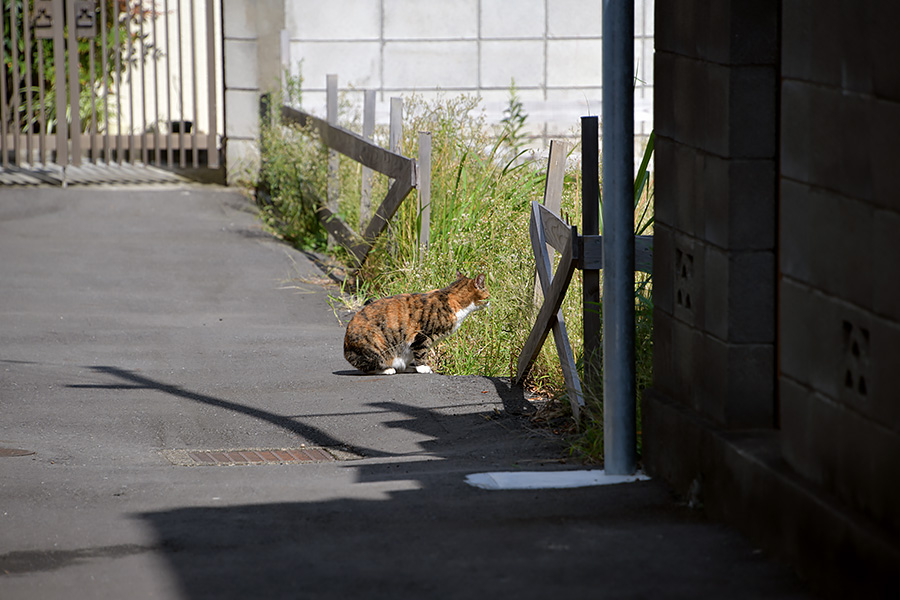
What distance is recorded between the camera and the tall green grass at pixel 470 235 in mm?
6352

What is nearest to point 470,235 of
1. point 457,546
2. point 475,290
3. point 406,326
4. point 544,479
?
point 475,290

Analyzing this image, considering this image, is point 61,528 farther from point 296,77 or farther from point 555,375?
point 296,77

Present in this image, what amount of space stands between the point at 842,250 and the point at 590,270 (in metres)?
2.37

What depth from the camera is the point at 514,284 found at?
700cm

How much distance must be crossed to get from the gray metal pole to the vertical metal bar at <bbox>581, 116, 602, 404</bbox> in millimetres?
758

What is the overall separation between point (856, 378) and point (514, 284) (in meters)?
4.17

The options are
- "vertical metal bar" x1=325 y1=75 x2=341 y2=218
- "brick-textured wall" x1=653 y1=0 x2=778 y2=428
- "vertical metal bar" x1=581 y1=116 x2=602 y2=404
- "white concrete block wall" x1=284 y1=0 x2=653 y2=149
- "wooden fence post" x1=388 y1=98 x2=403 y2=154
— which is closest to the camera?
"brick-textured wall" x1=653 y1=0 x2=778 y2=428

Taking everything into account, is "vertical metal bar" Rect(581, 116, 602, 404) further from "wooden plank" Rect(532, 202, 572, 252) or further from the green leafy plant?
the green leafy plant

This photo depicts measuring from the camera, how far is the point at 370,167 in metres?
9.32

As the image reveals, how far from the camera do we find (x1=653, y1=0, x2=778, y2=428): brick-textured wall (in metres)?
3.61

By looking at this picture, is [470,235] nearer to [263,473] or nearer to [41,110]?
[263,473]

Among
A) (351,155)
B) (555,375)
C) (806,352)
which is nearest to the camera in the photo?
(806,352)

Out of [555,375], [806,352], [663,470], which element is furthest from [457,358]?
[806,352]

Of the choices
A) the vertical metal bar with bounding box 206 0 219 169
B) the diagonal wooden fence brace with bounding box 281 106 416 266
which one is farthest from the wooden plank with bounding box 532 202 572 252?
the vertical metal bar with bounding box 206 0 219 169
